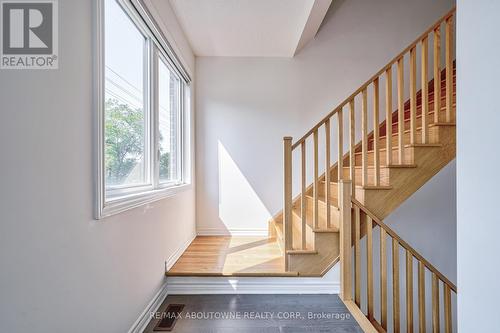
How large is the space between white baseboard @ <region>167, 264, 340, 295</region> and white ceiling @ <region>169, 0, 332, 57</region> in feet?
7.75

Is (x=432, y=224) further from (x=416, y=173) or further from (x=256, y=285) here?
(x=256, y=285)

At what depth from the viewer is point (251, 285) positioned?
227cm

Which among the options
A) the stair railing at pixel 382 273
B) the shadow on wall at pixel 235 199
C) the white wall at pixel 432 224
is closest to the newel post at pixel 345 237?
the stair railing at pixel 382 273

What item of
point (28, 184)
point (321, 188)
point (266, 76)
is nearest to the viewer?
point (28, 184)

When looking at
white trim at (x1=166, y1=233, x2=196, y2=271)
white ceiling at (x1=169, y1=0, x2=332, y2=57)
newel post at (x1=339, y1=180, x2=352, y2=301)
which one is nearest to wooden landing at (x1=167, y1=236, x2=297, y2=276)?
white trim at (x1=166, y1=233, x2=196, y2=271)

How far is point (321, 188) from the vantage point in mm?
3291

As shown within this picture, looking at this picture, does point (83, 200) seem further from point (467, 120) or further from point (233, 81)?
point (233, 81)

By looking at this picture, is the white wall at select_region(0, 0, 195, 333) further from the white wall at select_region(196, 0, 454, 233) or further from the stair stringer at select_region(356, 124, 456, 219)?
the white wall at select_region(196, 0, 454, 233)

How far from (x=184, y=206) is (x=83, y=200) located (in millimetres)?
1820

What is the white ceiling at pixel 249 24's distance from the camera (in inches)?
94.9

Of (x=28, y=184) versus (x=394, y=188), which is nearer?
(x=28, y=184)

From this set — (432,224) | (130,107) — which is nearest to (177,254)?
A: (130,107)

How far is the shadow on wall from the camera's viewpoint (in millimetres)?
3521

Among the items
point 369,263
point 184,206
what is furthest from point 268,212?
point 369,263
